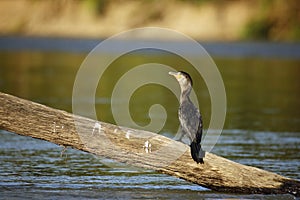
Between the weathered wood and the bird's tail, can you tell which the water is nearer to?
the weathered wood

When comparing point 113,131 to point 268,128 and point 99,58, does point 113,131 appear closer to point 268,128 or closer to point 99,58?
point 268,128

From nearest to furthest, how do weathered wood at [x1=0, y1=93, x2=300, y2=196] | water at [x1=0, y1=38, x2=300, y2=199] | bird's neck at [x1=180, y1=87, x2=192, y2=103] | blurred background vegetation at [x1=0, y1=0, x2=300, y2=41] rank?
weathered wood at [x1=0, y1=93, x2=300, y2=196]
bird's neck at [x1=180, y1=87, x2=192, y2=103]
water at [x1=0, y1=38, x2=300, y2=199]
blurred background vegetation at [x1=0, y1=0, x2=300, y2=41]

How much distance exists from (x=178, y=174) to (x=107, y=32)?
152 feet

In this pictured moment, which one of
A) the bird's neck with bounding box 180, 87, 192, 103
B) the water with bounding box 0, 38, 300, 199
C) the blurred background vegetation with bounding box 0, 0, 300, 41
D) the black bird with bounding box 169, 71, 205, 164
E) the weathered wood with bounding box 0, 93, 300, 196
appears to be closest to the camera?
the black bird with bounding box 169, 71, 205, 164

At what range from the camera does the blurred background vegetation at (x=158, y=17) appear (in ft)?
178

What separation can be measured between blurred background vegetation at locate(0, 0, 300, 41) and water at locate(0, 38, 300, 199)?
22.5 meters

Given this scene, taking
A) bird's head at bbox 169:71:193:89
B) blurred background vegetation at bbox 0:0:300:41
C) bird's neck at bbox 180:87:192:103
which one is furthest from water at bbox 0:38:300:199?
blurred background vegetation at bbox 0:0:300:41

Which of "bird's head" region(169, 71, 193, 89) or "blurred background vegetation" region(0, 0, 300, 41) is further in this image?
"blurred background vegetation" region(0, 0, 300, 41)

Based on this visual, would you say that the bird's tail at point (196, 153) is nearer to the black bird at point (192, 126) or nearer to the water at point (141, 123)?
the black bird at point (192, 126)

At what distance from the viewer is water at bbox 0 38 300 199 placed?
970cm

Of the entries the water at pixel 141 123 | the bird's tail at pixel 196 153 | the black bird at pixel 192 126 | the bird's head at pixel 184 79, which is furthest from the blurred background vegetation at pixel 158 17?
the bird's tail at pixel 196 153

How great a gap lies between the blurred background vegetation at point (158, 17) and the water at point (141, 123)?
2255cm

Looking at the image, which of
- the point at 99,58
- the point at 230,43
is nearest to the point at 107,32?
the point at 230,43

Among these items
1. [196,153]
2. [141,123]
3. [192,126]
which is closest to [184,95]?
[192,126]
